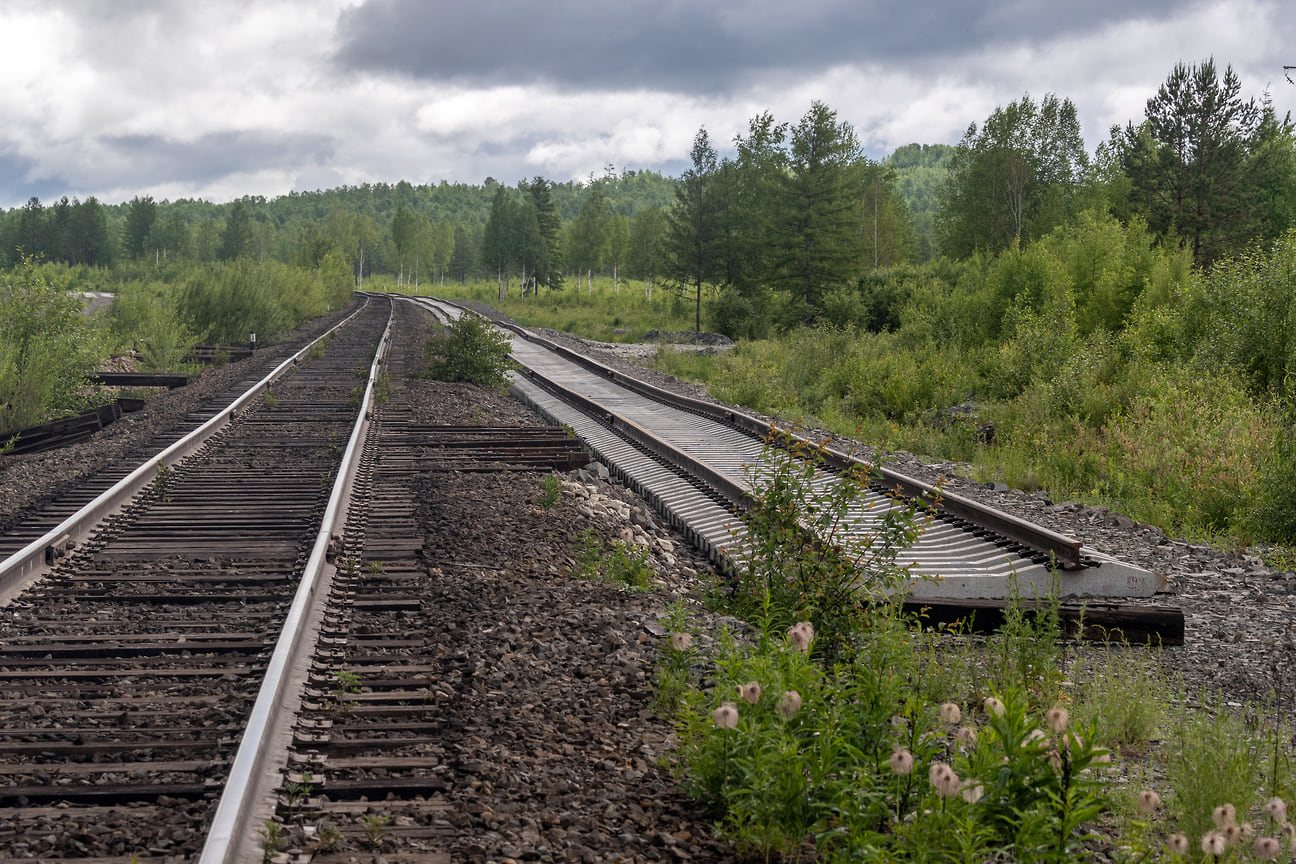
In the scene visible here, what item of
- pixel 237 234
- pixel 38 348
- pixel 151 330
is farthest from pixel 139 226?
pixel 38 348

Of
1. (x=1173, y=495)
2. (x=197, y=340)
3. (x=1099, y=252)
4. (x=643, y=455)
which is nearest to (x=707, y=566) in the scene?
(x=643, y=455)

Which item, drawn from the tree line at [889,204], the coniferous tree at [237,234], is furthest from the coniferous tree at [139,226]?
the tree line at [889,204]

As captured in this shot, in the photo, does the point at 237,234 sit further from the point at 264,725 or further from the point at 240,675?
the point at 264,725

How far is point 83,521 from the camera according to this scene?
741 centimetres

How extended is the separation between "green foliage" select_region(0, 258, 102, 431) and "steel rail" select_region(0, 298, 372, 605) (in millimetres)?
5860

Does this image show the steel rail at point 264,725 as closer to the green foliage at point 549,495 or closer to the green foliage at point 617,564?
the green foliage at point 617,564

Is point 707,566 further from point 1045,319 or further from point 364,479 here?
point 1045,319

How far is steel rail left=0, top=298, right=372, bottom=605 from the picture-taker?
6.11m

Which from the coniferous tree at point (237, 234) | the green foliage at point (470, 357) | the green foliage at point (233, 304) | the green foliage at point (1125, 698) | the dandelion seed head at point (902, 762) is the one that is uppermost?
the coniferous tree at point (237, 234)

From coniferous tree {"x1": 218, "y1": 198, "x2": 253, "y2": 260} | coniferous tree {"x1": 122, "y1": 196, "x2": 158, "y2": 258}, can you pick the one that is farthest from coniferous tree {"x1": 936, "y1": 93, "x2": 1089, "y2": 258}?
coniferous tree {"x1": 122, "y1": 196, "x2": 158, "y2": 258}

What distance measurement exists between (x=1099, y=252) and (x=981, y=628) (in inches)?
853

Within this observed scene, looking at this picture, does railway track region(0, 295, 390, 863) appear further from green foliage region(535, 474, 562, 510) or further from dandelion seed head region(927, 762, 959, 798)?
dandelion seed head region(927, 762, 959, 798)

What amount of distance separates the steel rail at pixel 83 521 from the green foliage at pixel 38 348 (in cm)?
586

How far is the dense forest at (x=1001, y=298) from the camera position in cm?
1244
